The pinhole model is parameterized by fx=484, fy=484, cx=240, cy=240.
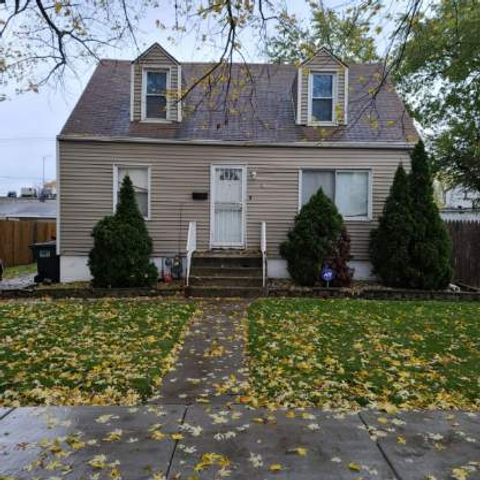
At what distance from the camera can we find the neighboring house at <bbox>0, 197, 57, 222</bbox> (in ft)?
110

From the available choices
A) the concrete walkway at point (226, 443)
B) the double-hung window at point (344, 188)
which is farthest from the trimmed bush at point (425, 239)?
the concrete walkway at point (226, 443)

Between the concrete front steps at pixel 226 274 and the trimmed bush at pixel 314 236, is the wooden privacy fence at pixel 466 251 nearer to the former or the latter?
the trimmed bush at pixel 314 236

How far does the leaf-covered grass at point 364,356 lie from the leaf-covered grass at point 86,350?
1177 millimetres

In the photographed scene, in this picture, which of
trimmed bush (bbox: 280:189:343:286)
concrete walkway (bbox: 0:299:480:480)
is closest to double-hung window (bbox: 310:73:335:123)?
trimmed bush (bbox: 280:189:343:286)

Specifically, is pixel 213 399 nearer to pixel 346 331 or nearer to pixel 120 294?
pixel 346 331

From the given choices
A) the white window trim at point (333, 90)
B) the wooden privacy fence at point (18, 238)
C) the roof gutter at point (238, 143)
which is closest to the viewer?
the roof gutter at point (238, 143)

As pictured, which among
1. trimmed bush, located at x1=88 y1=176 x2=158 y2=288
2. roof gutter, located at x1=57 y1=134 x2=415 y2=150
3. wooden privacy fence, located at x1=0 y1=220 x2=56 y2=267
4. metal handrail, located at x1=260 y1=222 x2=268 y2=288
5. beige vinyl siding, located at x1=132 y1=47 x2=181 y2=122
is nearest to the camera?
trimmed bush, located at x1=88 y1=176 x2=158 y2=288

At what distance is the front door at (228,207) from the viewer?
40.0 ft

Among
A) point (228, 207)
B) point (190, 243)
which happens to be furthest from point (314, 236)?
point (190, 243)

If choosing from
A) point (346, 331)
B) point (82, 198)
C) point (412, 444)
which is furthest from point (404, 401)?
point (82, 198)

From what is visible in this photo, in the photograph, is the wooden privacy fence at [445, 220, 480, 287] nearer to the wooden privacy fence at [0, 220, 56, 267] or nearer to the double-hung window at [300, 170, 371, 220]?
the double-hung window at [300, 170, 371, 220]

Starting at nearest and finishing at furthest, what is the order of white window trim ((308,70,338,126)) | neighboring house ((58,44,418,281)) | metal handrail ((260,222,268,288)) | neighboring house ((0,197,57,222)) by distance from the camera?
1. metal handrail ((260,222,268,288))
2. neighboring house ((58,44,418,281))
3. white window trim ((308,70,338,126))
4. neighboring house ((0,197,57,222))

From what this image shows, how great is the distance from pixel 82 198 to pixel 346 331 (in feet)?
25.3

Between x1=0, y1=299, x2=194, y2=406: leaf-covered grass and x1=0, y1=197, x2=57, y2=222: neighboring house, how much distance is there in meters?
26.3
